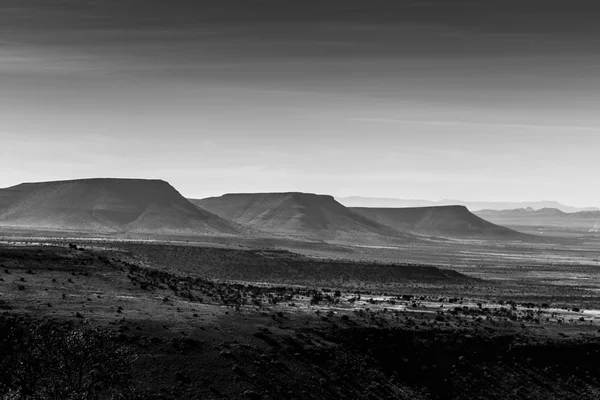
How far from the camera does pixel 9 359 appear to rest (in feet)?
115

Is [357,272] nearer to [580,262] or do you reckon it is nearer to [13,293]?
[13,293]

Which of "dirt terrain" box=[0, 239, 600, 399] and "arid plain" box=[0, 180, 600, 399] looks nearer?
"arid plain" box=[0, 180, 600, 399]

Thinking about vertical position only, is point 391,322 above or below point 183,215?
below

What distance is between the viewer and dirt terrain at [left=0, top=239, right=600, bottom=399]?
45.8m

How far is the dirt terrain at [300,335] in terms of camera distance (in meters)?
45.8

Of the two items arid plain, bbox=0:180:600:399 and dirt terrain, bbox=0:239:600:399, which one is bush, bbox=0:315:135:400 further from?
dirt terrain, bbox=0:239:600:399

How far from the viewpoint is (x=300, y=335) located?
5316 cm

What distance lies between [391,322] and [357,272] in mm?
48829

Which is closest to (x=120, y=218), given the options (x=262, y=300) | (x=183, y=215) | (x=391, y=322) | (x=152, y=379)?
(x=183, y=215)

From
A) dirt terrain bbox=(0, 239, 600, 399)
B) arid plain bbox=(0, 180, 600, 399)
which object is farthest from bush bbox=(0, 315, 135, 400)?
dirt terrain bbox=(0, 239, 600, 399)

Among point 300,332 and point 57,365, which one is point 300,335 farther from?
point 57,365

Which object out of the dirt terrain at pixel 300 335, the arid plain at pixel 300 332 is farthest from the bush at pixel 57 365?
the dirt terrain at pixel 300 335

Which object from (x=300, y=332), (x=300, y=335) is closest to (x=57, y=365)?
(x=300, y=335)

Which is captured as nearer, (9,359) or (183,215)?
(9,359)
